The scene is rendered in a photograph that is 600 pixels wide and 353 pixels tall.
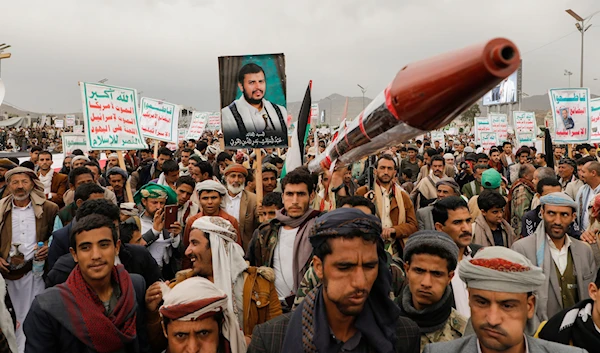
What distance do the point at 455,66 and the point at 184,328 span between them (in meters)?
1.60

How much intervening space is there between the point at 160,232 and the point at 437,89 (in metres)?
3.33

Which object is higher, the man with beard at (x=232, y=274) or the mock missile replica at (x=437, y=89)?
the mock missile replica at (x=437, y=89)

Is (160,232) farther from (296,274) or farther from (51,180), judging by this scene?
(51,180)

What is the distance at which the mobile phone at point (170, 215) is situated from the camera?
425cm

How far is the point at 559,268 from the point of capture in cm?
339

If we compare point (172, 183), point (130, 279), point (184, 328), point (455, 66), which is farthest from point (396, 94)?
point (172, 183)

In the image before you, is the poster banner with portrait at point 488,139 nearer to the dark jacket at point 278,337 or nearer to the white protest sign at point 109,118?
the white protest sign at point 109,118

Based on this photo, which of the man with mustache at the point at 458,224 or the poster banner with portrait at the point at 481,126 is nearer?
the man with mustache at the point at 458,224

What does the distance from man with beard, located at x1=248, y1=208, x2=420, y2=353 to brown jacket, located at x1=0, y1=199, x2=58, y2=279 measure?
3.51m

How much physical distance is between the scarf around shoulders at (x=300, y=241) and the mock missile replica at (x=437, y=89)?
4.64 ft

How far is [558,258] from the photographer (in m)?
3.45

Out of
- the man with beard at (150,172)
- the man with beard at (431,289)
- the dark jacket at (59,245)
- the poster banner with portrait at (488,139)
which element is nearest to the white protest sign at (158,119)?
the man with beard at (150,172)

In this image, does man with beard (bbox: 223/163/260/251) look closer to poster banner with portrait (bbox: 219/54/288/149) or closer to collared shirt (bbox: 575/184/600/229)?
poster banner with portrait (bbox: 219/54/288/149)

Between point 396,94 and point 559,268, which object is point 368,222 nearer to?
point 396,94
